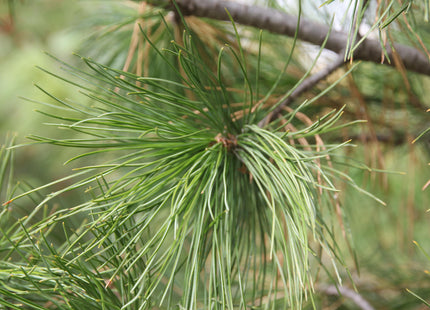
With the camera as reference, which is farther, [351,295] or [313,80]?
[351,295]

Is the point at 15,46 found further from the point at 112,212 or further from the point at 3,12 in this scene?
the point at 112,212

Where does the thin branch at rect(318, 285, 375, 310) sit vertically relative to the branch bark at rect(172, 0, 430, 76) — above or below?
below

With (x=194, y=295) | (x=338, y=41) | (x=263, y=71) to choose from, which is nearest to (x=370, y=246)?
(x=263, y=71)

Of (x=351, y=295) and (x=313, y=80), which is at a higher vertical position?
(x=313, y=80)

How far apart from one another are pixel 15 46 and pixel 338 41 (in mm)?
2026

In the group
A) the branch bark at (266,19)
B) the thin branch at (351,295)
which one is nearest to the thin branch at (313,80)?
the branch bark at (266,19)

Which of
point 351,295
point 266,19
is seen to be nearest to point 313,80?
point 266,19

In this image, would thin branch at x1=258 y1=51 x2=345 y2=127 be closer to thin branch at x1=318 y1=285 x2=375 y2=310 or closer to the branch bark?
the branch bark

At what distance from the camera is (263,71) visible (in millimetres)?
788

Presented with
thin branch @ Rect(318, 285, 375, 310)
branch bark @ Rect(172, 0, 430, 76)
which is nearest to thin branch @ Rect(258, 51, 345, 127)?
branch bark @ Rect(172, 0, 430, 76)

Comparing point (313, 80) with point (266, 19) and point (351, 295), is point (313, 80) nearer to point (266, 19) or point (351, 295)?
point (266, 19)

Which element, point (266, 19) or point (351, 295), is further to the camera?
point (351, 295)

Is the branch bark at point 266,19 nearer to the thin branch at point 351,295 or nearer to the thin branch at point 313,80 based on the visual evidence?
the thin branch at point 313,80

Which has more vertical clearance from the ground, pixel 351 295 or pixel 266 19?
pixel 266 19
